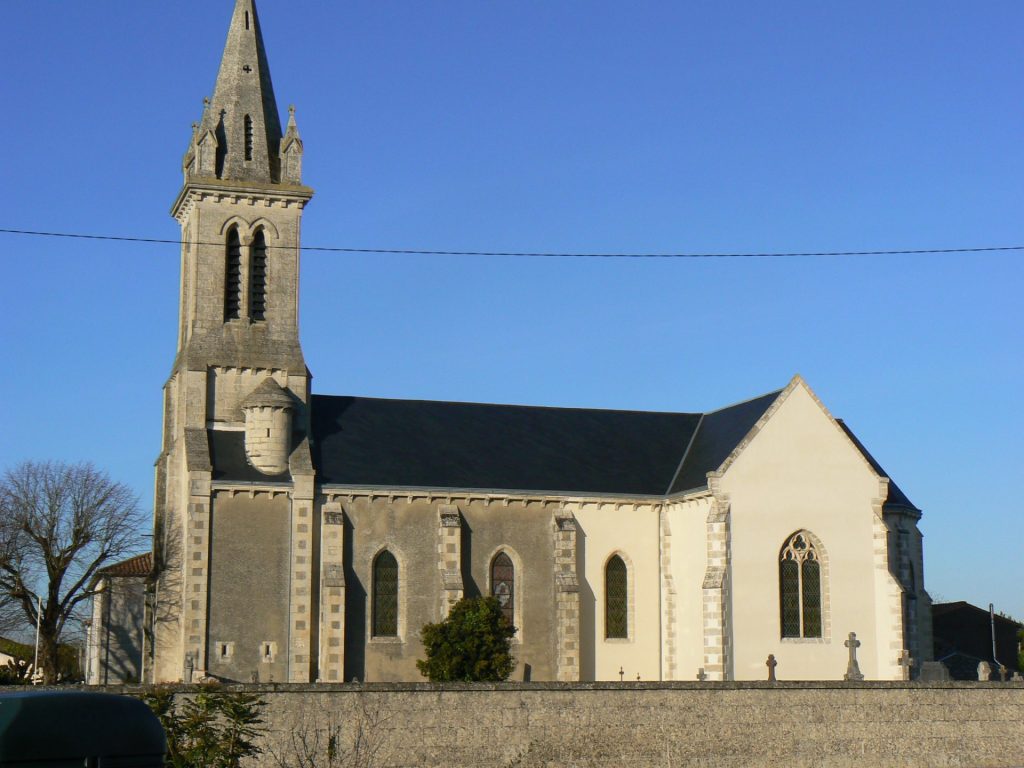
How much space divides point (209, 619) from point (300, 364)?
28.8ft

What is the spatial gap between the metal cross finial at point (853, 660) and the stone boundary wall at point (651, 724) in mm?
3776

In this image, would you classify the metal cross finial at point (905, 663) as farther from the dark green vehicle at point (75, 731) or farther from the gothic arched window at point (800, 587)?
the dark green vehicle at point (75, 731)

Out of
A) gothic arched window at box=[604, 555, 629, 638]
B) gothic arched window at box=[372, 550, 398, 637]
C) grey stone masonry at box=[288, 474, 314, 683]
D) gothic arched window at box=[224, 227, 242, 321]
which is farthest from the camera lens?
gothic arched window at box=[224, 227, 242, 321]

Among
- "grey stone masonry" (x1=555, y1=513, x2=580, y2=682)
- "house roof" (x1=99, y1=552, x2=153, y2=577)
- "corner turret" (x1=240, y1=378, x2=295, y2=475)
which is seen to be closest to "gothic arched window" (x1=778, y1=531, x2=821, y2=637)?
"grey stone masonry" (x1=555, y1=513, x2=580, y2=682)

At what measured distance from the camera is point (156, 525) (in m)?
42.5

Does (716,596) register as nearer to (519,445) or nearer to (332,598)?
(519,445)

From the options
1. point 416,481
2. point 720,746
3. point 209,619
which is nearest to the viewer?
point 720,746

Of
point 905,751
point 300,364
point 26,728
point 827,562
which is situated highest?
point 300,364

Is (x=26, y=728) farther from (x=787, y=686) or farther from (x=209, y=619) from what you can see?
(x=209, y=619)

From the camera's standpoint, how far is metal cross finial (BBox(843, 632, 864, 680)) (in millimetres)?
35500

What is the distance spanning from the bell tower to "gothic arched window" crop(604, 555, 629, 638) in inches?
393

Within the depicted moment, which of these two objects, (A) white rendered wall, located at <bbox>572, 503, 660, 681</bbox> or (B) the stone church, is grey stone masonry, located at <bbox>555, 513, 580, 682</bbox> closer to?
(B) the stone church

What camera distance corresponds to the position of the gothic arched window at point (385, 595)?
133 feet

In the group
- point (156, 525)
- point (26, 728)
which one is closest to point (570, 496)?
point (156, 525)
